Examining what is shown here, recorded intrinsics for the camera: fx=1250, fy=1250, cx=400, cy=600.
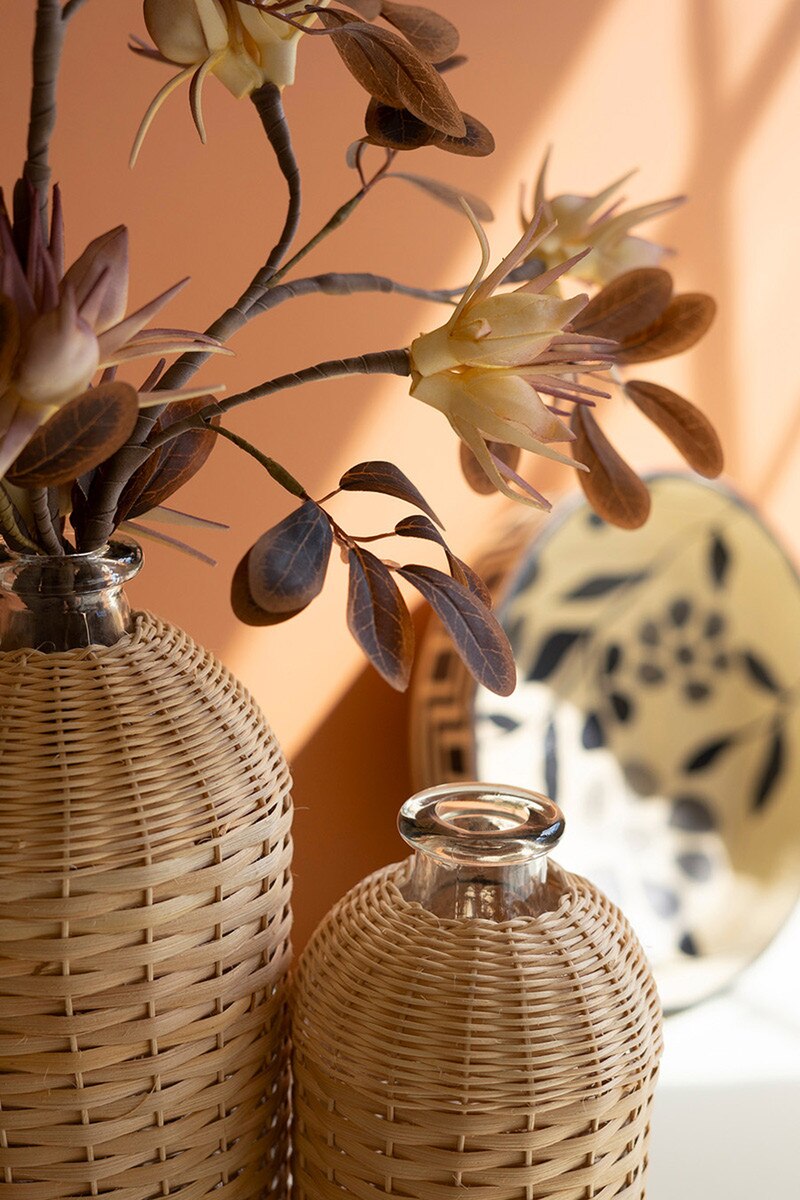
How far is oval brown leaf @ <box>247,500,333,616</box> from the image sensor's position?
0.49 metres

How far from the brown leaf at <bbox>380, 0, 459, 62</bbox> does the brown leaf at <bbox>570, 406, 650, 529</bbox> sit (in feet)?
0.65

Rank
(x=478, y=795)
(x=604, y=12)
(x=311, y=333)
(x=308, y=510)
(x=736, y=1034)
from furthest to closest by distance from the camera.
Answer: (x=736, y=1034), (x=604, y=12), (x=311, y=333), (x=478, y=795), (x=308, y=510)

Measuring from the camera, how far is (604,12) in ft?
3.68

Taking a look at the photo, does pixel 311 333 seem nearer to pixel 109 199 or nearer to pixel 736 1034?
pixel 109 199

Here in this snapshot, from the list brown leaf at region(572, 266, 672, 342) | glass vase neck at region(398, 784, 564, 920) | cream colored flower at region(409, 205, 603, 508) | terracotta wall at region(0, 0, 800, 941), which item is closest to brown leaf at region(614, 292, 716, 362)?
brown leaf at region(572, 266, 672, 342)

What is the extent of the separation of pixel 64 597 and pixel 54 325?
0.57ft

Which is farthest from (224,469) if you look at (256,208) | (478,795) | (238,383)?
(478,795)

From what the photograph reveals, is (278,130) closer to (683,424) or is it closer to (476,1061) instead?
(683,424)

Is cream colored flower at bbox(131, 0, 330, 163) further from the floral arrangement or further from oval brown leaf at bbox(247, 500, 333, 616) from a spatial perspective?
oval brown leaf at bbox(247, 500, 333, 616)

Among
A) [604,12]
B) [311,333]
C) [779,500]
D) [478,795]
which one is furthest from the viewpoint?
[779,500]

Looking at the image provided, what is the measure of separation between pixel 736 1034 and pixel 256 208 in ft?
2.95

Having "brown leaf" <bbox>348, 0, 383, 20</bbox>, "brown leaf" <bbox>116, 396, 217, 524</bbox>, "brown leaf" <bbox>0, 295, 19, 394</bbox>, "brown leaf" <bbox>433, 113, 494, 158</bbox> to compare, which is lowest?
"brown leaf" <bbox>116, 396, 217, 524</bbox>

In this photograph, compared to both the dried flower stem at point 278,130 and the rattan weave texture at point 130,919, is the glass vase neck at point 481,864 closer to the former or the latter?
the rattan weave texture at point 130,919

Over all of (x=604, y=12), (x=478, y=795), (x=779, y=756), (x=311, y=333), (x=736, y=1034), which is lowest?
(x=736, y=1034)
